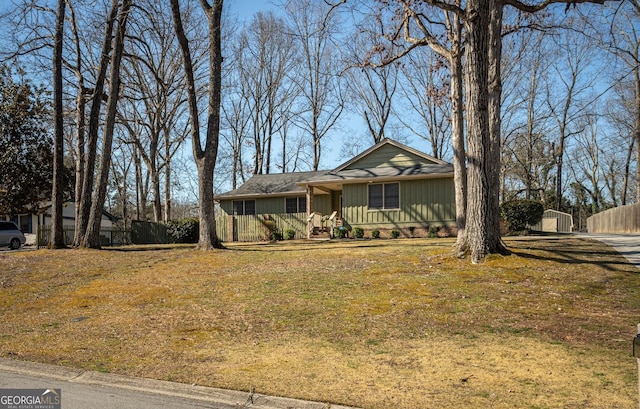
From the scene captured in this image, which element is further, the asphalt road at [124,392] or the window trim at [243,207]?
the window trim at [243,207]

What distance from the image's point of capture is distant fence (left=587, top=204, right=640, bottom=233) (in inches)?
979

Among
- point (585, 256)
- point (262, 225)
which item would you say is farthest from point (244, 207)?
point (585, 256)

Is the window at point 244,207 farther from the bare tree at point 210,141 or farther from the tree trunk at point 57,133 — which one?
the bare tree at point 210,141

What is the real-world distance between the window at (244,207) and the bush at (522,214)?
14801 mm

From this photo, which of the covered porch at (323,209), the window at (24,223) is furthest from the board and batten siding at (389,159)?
the window at (24,223)

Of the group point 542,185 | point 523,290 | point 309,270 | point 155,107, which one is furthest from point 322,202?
point 542,185

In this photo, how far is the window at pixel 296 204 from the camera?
91.7 ft

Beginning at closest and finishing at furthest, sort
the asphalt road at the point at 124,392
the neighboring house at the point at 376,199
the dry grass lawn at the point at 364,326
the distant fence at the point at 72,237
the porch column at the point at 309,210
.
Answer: the asphalt road at the point at 124,392
the dry grass lawn at the point at 364,326
the neighboring house at the point at 376,199
the porch column at the point at 309,210
the distant fence at the point at 72,237

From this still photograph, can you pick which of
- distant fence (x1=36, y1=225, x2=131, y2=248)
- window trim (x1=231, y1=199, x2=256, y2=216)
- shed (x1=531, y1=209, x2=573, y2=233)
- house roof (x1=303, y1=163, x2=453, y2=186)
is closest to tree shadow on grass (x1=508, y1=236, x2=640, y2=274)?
house roof (x1=303, y1=163, x2=453, y2=186)

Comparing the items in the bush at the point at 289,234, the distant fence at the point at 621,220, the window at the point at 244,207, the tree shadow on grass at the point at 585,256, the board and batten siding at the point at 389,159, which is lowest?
the tree shadow on grass at the point at 585,256

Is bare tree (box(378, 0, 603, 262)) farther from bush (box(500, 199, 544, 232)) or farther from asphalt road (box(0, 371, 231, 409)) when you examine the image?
bush (box(500, 199, 544, 232))

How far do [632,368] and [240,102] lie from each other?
39.8 metres

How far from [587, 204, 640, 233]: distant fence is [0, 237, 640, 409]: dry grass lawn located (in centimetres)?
1522

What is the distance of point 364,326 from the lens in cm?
715
